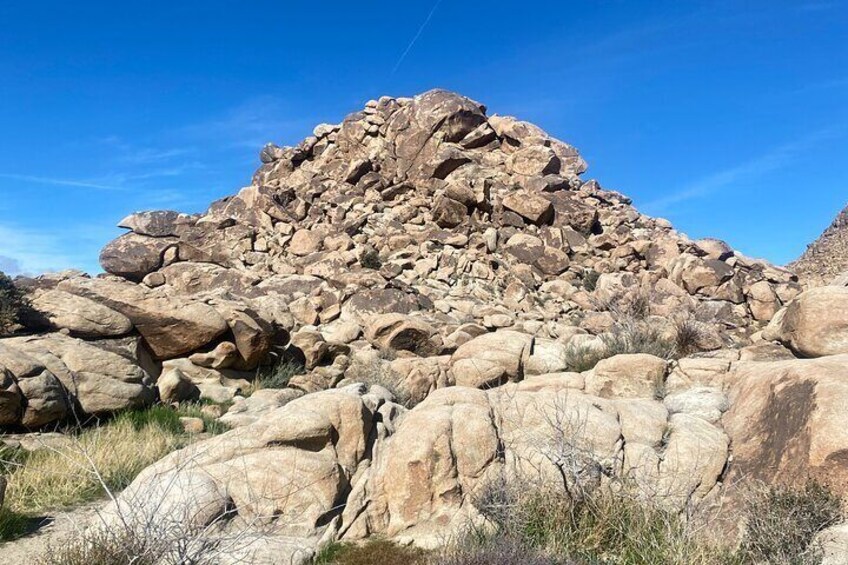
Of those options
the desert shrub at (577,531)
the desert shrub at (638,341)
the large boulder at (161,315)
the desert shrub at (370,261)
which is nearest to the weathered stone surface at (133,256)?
the desert shrub at (370,261)

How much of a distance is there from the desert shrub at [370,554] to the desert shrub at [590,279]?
21.5 m

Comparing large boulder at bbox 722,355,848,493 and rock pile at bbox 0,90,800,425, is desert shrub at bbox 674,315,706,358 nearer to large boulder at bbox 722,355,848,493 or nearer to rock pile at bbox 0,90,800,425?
rock pile at bbox 0,90,800,425

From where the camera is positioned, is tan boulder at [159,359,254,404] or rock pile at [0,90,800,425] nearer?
tan boulder at [159,359,254,404]

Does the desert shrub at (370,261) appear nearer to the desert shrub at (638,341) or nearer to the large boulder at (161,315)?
the large boulder at (161,315)

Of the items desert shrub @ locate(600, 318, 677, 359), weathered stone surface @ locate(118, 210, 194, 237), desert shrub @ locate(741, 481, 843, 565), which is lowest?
desert shrub @ locate(741, 481, 843, 565)

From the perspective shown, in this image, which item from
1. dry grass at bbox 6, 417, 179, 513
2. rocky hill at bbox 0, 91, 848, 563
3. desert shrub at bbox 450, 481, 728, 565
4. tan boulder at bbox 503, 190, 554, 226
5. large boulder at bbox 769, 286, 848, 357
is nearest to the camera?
desert shrub at bbox 450, 481, 728, 565

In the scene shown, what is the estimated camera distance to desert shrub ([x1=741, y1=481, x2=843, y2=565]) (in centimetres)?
469

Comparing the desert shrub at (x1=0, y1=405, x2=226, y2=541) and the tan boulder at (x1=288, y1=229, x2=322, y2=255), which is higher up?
the tan boulder at (x1=288, y1=229, x2=322, y2=255)

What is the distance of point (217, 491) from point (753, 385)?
6376mm

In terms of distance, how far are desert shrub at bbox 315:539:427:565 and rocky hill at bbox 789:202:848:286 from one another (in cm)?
3101

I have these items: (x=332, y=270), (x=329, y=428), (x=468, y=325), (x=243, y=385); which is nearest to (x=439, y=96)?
(x=332, y=270)

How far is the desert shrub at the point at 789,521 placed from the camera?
4.69 meters

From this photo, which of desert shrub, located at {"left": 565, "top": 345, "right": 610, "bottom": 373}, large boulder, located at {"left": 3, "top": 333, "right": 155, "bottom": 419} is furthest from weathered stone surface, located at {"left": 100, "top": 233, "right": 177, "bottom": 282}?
desert shrub, located at {"left": 565, "top": 345, "right": 610, "bottom": 373}

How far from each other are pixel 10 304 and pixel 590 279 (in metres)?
21.8
